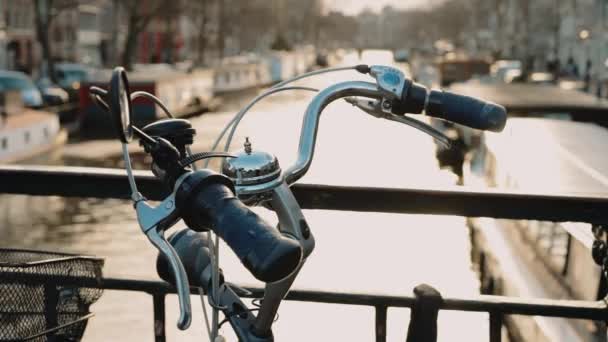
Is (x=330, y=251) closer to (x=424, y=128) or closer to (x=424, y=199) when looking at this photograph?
(x=424, y=199)

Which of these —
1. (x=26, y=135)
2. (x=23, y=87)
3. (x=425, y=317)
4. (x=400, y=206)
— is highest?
(x=400, y=206)

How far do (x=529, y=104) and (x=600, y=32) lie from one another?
3648 cm

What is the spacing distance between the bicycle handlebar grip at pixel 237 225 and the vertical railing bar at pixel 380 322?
41.5 inches

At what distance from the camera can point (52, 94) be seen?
104 ft

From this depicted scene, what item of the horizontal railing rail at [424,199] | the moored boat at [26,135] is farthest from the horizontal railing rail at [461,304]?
the moored boat at [26,135]

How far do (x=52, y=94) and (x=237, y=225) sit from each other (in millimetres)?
31746

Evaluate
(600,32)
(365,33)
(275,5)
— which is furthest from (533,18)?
(365,33)

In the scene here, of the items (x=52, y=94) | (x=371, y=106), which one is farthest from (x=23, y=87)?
(x=371, y=106)

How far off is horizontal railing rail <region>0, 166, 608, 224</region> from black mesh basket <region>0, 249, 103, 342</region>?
1.39 feet

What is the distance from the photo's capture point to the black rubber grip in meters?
1.22

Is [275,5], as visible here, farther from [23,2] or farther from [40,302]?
[40,302]

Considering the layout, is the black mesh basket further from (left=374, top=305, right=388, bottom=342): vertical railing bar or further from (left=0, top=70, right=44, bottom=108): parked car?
(left=0, top=70, right=44, bottom=108): parked car

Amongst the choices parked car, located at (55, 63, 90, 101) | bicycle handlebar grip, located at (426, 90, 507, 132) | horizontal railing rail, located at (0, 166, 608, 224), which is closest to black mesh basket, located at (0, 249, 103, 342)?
horizontal railing rail, located at (0, 166, 608, 224)

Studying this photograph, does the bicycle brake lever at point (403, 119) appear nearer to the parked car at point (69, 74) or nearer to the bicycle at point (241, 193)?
the bicycle at point (241, 193)
